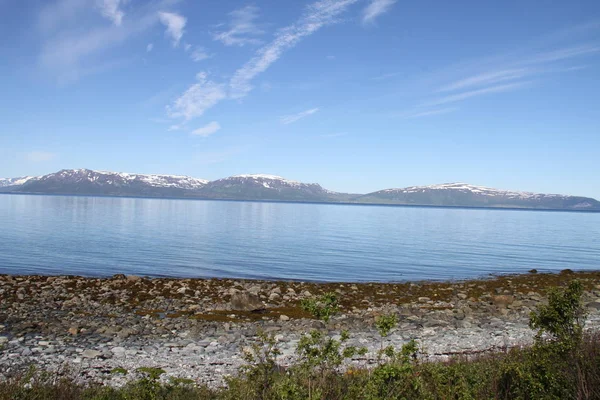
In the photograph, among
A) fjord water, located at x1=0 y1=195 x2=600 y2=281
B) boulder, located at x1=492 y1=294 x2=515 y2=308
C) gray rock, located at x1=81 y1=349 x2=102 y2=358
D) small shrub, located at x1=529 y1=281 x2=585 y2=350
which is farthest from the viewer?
fjord water, located at x1=0 y1=195 x2=600 y2=281

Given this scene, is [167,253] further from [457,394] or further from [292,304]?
[457,394]

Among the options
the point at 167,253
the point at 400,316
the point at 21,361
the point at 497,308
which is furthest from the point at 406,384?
the point at 167,253

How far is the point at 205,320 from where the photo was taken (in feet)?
62.5

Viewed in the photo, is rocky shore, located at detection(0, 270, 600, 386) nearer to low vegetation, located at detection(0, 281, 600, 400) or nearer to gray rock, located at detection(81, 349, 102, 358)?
gray rock, located at detection(81, 349, 102, 358)

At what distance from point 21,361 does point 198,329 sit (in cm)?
611

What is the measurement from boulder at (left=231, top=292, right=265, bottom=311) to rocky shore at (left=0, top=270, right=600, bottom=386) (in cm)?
5

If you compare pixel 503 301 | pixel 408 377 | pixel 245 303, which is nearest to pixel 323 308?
pixel 408 377

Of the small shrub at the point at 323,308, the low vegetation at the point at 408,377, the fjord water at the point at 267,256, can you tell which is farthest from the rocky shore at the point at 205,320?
the fjord water at the point at 267,256

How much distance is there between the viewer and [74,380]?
1145cm

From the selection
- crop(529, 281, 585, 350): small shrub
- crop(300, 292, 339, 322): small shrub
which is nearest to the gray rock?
crop(300, 292, 339, 322): small shrub

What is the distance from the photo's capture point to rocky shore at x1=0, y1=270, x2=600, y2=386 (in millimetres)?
13523

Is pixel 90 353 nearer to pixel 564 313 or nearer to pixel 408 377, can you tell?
pixel 408 377

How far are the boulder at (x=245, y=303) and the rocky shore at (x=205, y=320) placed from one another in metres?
0.05

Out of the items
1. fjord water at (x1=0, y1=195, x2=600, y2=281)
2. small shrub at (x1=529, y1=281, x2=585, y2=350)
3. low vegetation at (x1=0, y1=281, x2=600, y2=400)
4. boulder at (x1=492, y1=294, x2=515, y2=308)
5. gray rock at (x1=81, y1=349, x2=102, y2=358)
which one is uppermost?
small shrub at (x1=529, y1=281, x2=585, y2=350)
